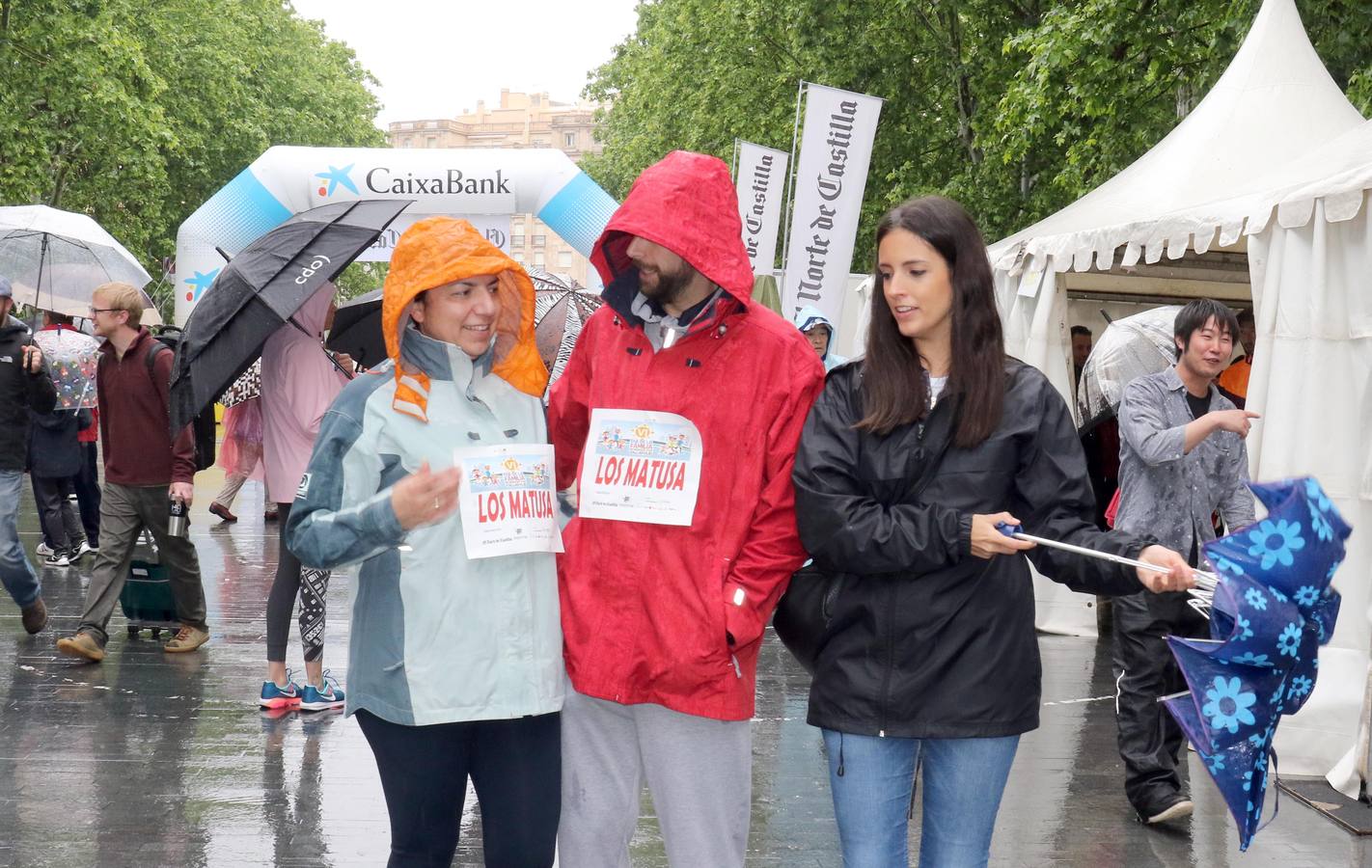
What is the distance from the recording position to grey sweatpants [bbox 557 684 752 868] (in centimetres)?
332

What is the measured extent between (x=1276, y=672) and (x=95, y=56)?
883 inches

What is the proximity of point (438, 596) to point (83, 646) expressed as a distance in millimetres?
5535

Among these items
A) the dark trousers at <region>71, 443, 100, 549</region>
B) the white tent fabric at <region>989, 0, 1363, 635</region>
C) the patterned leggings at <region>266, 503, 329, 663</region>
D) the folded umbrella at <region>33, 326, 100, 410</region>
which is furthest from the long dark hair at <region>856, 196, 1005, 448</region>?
the dark trousers at <region>71, 443, 100, 549</region>

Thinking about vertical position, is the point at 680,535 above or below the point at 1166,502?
above

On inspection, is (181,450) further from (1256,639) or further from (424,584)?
(1256,639)

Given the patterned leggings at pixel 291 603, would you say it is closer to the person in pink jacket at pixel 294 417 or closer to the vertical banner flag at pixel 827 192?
the person in pink jacket at pixel 294 417

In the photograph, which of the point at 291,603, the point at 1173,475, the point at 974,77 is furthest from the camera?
the point at 974,77

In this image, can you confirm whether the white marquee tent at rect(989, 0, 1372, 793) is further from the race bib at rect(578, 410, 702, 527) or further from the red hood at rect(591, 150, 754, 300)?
the race bib at rect(578, 410, 702, 527)

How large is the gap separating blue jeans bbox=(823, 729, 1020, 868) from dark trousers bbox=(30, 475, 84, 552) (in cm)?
989

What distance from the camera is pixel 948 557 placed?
303 centimetres

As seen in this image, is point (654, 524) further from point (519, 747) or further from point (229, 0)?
point (229, 0)

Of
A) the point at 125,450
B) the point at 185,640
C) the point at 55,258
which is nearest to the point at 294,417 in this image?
the point at 125,450

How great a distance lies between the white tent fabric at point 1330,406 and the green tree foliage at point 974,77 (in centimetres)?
526

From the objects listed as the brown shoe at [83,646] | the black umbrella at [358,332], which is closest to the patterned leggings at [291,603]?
the black umbrella at [358,332]
